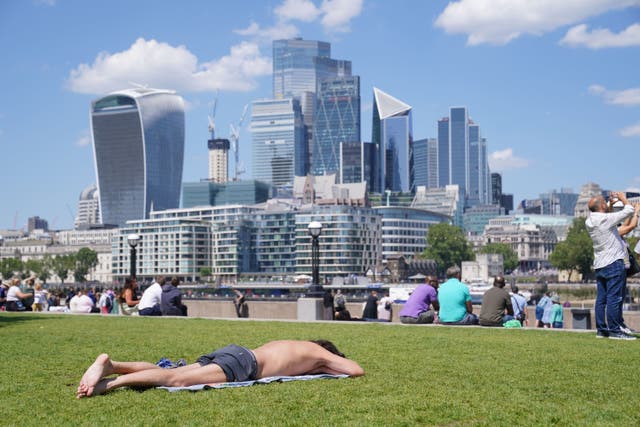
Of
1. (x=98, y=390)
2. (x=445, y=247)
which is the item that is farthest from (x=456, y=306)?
(x=445, y=247)

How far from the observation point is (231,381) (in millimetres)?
9586

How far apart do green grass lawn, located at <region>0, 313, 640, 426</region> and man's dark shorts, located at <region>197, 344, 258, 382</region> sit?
8.9 inches

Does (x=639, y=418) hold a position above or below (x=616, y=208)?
below

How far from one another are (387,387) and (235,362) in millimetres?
1652

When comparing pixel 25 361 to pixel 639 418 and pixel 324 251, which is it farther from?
pixel 324 251

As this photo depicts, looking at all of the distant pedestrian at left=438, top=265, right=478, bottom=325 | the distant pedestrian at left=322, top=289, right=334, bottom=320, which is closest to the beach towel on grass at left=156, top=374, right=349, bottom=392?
the distant pedestrian at left=438, top=265, right=478, bottom=325

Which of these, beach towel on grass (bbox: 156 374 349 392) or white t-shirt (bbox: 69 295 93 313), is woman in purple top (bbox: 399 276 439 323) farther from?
white t-shirt (bbox: 69 295 93 313)

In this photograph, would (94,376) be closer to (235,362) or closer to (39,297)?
(235,362)

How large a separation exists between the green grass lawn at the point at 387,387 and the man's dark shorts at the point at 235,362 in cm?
23

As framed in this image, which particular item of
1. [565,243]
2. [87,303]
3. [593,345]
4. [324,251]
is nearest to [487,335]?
[593,345]

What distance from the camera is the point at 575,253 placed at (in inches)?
6324

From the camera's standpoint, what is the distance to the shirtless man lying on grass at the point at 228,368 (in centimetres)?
905

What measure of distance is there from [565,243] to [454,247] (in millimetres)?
32037

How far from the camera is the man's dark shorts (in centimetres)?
950
